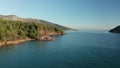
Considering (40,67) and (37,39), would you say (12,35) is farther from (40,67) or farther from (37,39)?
(40,67)

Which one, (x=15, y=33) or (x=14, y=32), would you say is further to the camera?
(x=15, y=33)

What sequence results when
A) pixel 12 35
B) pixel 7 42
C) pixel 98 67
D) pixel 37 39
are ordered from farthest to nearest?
pixel 37 39 → pixel 12 35 → pixel 7 42 → pixel 98 67

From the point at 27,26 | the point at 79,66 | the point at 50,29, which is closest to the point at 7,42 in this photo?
the point at 27,26

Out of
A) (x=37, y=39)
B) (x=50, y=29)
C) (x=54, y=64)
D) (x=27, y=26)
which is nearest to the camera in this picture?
(x=54, y=64)

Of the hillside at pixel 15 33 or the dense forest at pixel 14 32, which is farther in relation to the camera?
the dense forest at pixel 14 32

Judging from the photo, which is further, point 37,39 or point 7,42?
point 37,39

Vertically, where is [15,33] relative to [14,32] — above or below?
below

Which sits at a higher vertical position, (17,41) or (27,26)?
(27,26)

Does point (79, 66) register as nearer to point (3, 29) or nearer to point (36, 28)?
point (3, 29)

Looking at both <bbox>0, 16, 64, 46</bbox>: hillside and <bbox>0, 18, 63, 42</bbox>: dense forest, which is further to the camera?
<bbox>0, 18, 63, 42</bbox>: dense forest
